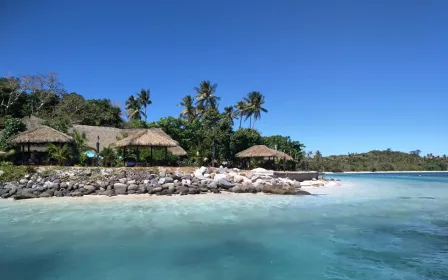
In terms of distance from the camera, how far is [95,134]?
2722cm

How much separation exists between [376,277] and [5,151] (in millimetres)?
21144

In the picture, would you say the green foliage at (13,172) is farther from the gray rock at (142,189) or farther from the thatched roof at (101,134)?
the thatched roof at (101,134)

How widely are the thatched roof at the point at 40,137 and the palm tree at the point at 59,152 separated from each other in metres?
0.37

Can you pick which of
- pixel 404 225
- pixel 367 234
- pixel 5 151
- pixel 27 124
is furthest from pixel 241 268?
pixel 27 124

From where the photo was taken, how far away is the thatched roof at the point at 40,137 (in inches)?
748

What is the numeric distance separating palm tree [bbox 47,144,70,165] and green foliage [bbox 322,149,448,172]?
52.1 meters

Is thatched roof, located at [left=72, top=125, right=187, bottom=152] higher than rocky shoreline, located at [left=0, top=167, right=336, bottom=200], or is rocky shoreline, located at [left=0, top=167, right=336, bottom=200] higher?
thatched roof, located at [left=72, top=125, right=187, bottom=152]

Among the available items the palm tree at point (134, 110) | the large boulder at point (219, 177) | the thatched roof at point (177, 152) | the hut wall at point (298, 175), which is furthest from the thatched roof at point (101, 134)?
the palm tree at point (134, 110)

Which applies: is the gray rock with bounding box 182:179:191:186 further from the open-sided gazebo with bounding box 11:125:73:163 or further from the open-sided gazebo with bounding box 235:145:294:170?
the open-sided gazebo with bounding box 235:145:294:170

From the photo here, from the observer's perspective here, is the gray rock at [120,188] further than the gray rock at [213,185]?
No

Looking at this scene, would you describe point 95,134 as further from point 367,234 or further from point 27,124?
point 367,234

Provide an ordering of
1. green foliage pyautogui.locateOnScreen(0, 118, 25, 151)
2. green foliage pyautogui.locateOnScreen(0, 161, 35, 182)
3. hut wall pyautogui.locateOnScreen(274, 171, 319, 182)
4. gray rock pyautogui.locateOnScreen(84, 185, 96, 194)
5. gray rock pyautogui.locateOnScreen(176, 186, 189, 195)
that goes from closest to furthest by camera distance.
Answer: gray rock pyautogui.locateOnScreen(84, 185, 96, 194), green foliage pyautogui.locateOnScreen(0, 161, 35, 182), gray rock pyautogui.locateOnScreen(176, 186, 189, 195), green foliage pyautogui.locateOnScreen(0, 118, 25, 151), hut wall pyautogui.locateOnScreen(274, 171, 319, 182)

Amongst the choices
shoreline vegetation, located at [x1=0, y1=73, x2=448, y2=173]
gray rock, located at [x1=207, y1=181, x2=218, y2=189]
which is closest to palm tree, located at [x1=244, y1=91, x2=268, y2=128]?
shoreline vegetation, located at [x1=0, y1=73, x2=448, y2=173]

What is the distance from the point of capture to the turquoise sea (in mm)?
5758
